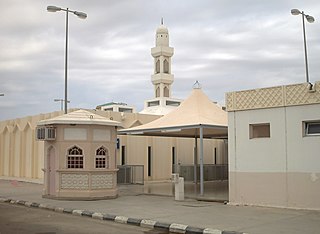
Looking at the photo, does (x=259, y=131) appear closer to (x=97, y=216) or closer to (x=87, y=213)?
(x=97, y=216)

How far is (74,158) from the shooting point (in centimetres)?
1891

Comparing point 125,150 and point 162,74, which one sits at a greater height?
point 162,74

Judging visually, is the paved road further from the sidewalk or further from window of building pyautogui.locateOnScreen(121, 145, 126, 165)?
window of building pyautogui.locateOnScreen(121, 145, 126, 165)

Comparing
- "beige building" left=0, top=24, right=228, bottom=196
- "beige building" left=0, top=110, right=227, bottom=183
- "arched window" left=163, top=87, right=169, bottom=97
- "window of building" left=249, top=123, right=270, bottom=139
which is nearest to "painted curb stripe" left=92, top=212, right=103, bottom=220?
"window of building" left=249, top=123, right=270, bottom=139

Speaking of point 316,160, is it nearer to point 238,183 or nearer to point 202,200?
point 238,183

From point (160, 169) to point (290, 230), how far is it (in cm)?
2092

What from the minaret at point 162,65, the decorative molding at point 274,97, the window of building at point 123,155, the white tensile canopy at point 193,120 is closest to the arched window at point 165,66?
the minaret at point 162,65

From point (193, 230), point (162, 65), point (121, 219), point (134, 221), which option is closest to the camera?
point (193, 230)

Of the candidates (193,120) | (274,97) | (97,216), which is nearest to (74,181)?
(97,216)

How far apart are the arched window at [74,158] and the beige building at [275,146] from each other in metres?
6.29

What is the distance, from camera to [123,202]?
58.5 ft

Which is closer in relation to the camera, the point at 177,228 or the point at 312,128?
the point at 177,228

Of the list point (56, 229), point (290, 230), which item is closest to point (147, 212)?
point (56, 229)

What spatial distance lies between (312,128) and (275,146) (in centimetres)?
140
